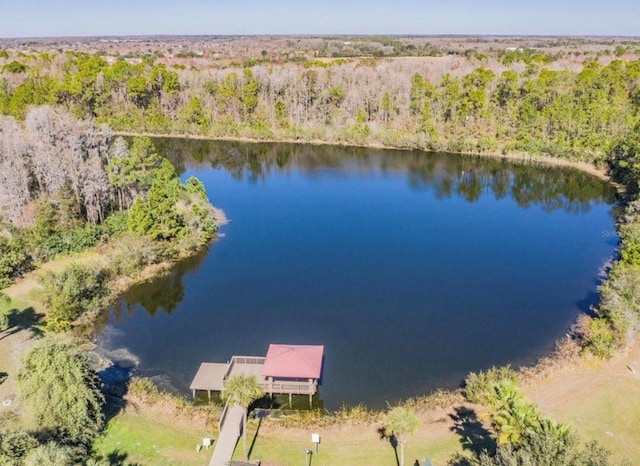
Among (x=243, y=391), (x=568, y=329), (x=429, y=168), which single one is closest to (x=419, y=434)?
(x=243, y=391)

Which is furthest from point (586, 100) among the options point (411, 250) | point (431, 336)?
point (431, 336)

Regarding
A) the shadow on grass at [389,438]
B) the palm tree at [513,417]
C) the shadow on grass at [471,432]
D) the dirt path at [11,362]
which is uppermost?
the palm tree at [513,417]

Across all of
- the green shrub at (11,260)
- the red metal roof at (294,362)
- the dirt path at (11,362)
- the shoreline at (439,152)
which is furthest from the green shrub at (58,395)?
the shoreline at (439,152)

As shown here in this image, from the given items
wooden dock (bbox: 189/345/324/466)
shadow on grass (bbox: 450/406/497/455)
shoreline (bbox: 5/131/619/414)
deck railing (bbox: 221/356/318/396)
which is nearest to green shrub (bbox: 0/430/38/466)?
wooden dock (bbox: 189/345/324/466)

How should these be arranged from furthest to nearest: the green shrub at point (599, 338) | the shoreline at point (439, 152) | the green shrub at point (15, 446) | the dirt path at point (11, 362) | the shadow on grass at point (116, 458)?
1. the shoreline at point (439, 152)
2. the green shrub at point (599, 338)
3. the dirt path at point (11, 362)
4. the shadow on grass at point (116, 458)
5. the green shrub at point (15, 446)

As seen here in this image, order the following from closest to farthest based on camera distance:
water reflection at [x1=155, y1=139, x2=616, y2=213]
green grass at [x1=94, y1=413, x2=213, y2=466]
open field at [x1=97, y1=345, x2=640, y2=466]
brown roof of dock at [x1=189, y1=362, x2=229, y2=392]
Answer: green grass at [x1=94, y1=413, x2=213, y2=466]
open field at [x1=97, y1=345, x2=640, y2=466]
brown roof of dock at [x1=189, y1=362, x2=229, y2=392]
water reflection at [x1=155, y1=139, x2=616, y2=213]

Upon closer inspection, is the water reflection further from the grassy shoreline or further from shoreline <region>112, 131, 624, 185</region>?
the grassy shoreline

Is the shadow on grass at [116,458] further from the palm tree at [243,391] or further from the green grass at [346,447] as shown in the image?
the palm tree at [243,391]
